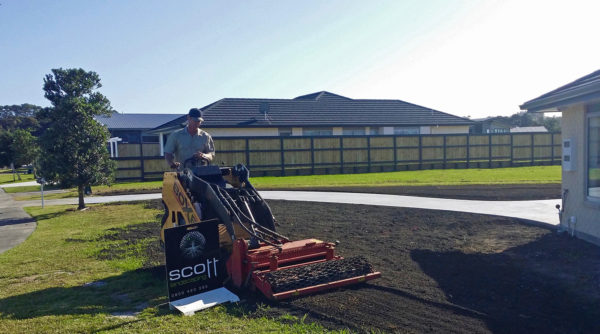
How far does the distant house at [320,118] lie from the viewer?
99.8ft

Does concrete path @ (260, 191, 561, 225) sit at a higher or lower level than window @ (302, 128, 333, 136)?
lower

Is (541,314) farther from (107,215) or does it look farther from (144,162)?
(144,162)

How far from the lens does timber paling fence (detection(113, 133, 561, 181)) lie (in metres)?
25.4

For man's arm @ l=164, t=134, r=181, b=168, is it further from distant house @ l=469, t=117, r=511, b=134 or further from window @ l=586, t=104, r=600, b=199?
distant house @ l=469, t=117, r=511, b=134

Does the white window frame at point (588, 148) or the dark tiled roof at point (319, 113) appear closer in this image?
the white window frame at point (588, 148)

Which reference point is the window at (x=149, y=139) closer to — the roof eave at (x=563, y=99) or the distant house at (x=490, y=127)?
the distant house at (x=490, y=127)

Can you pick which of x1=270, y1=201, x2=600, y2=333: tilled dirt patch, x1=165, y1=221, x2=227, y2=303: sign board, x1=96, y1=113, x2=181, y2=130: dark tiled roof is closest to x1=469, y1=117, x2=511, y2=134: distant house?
x1=96, y1=113, x2=181, y2=130: dark tiled roof

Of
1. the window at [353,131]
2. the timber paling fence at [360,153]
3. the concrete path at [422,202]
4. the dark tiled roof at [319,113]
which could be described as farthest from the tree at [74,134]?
the window at [353,131]

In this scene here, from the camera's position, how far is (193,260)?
215 inches

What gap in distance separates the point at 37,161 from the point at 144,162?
1118 centimetres

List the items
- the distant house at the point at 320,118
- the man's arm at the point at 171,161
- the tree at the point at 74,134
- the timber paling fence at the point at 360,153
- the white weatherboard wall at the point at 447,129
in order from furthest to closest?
the white weatherboard wall at the point at 447,129
the distant house at the point at 320,118
the timber paling fence at the point at 360,153
the tree at the point at 74,134
the man's arm at the point at 171,161

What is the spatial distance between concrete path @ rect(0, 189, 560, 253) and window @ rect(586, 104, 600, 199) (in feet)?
5.66

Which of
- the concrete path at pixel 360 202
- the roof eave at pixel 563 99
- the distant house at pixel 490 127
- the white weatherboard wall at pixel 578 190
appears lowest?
the concrete path at pixel 360 202

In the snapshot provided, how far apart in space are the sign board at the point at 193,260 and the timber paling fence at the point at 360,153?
61.0ft
